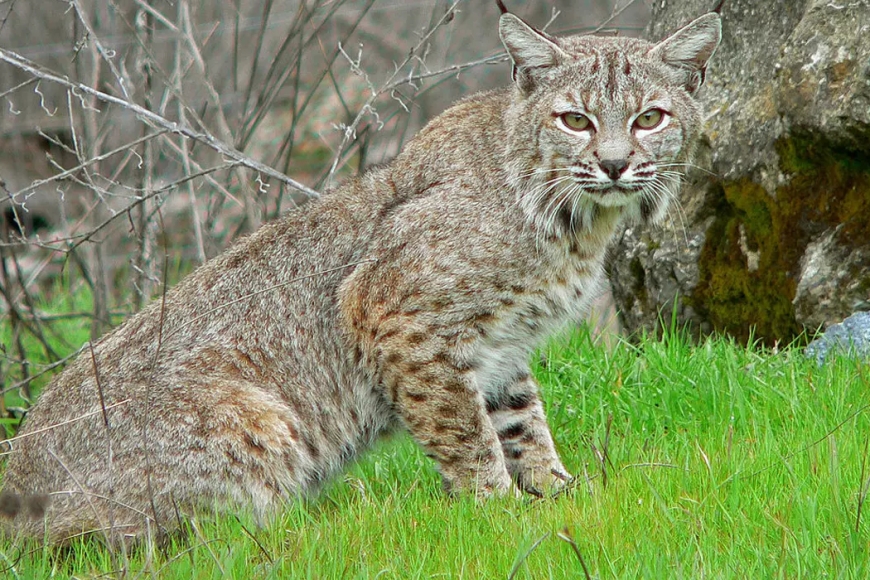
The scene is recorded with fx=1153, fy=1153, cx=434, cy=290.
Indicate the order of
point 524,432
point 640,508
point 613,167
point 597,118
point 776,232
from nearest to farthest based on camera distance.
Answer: point 640,508 < point 613,167 < point 597,118 < point 524,432 < point 776,232

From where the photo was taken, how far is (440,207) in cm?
466

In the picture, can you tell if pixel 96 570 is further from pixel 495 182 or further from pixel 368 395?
pixel 495 182

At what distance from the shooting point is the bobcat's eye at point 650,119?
4.49 m

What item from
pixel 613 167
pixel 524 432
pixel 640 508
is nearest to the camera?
pixel 640 508

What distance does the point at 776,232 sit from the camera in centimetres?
545

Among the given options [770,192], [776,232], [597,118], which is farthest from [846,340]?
[597,118]

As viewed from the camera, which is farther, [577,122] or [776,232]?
[776,232]

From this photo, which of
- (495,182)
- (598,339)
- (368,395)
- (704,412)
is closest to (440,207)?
(495,182)

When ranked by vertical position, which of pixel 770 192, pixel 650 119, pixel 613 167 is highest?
pixel 650 119

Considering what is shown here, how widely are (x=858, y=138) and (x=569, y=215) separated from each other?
4.40 ft

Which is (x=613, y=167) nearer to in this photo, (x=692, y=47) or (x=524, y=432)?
(x=692, y=47)

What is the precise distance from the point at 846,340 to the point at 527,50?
72.9 inches

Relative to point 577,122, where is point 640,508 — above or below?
below

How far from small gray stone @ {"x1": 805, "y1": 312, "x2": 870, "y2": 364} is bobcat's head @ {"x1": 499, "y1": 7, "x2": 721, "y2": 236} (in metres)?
0.96
